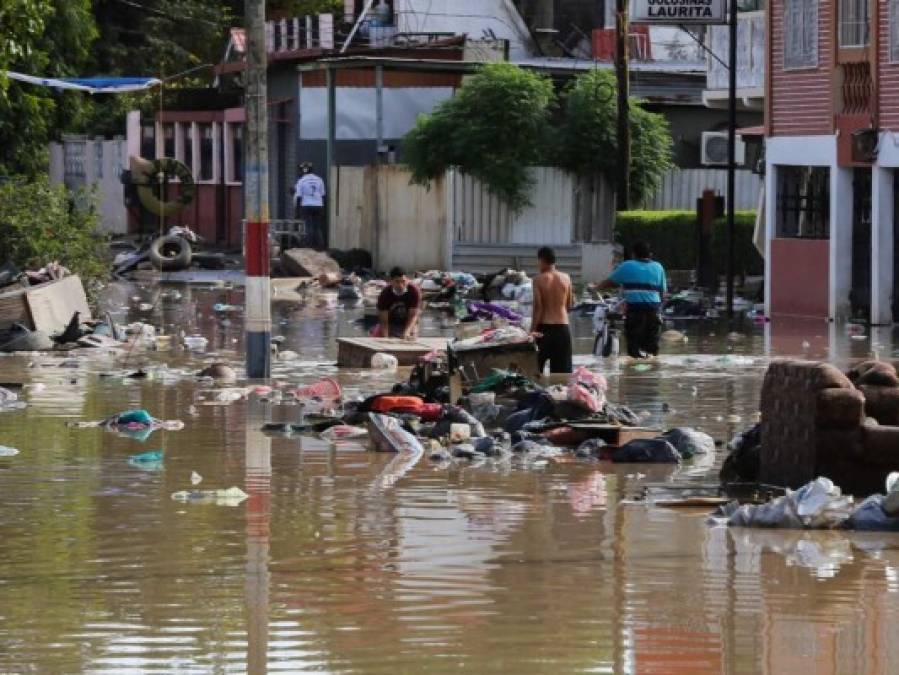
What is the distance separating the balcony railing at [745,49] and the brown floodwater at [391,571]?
20.8m

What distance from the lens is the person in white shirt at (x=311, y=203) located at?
47.3 metres

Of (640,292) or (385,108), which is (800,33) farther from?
(385,108)

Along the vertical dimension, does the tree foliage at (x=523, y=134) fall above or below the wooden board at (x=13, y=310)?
above

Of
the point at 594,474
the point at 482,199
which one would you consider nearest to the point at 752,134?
the point at 482,199

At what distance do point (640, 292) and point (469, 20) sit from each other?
31.2 m

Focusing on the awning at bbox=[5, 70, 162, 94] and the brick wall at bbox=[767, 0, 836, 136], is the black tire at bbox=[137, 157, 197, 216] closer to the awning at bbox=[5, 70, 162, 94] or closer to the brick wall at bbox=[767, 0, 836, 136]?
the awning at bbox=[5, 70, 162, 94]

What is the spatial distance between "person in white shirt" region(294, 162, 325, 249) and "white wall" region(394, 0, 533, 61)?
6859mm

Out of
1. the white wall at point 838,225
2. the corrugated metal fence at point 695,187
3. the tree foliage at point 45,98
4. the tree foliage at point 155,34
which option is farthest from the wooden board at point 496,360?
the tree foliage at point 155,34

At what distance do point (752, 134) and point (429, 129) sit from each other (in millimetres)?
7264

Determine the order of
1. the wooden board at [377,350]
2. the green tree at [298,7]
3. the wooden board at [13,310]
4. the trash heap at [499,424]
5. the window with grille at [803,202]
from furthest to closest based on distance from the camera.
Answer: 1. the green tree at [298,7]
2. the window with grille at [803,202]
3. the wooden board at [13,310]
4. the wooden board at [377,350]
5. the trash heap at [499,424]

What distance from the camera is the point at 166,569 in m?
11.4

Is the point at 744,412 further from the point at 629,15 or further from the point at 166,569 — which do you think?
the point at 629,15

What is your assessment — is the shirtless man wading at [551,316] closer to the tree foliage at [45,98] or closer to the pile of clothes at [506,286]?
the pile of clothes at [506,286]

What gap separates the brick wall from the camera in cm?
3256
